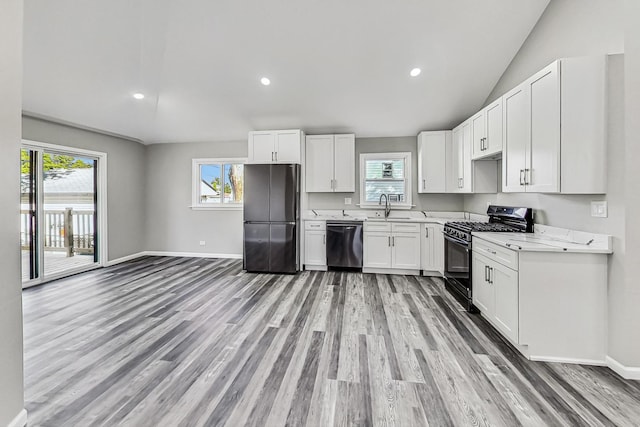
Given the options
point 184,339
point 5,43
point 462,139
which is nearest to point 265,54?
point 5,43

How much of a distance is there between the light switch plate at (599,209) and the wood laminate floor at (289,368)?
1160 millimetres

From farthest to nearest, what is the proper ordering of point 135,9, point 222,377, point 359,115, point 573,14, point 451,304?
point 359,115 → point 451,304 → point 135,9 → point 573,14 → point 222,377

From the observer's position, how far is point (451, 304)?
11.3 feet

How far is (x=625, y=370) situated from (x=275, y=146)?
483cm

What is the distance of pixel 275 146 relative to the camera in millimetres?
5027

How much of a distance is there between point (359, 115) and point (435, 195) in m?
2.03

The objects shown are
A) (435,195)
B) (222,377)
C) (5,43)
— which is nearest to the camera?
(5,43)

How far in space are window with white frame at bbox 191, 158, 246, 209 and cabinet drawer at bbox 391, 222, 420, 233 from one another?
10.6 feet

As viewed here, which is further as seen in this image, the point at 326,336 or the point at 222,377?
the point at 326,336

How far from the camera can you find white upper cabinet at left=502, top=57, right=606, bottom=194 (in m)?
2.09

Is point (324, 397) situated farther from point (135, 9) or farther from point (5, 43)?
point (135, 9)

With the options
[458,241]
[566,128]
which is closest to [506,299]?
[458,241]

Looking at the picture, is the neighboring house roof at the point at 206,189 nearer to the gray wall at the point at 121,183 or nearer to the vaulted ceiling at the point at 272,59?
the gray wall at the point at 121,183

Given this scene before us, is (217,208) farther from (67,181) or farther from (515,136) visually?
(515,136)
